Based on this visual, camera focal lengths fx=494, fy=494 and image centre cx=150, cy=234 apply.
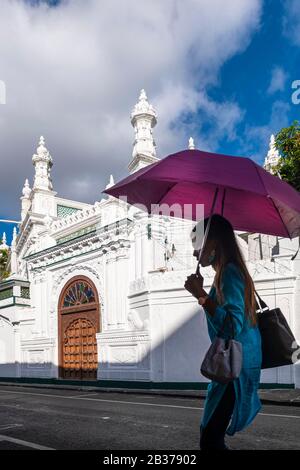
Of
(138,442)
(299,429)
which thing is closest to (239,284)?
(138,442)

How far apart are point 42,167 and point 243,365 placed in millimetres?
24510

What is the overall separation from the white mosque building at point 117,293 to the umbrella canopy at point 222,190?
11.1 meters

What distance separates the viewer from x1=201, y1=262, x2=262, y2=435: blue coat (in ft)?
10.3

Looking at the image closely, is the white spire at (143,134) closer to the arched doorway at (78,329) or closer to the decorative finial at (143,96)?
the decorative finial at (143,96)

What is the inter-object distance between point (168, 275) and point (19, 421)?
338 inches

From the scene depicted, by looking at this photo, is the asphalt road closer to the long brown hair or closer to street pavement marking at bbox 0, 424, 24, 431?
street pavement marking at bbox 0, 424, 24, 431

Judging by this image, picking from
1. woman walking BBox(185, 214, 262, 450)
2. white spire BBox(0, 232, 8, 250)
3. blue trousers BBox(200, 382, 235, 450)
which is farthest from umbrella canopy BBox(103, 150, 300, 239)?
white spire BBox(0, 232, 8, 250)

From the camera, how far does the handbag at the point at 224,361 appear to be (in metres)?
2.95

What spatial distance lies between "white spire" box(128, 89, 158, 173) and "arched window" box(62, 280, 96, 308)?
5.24 metres

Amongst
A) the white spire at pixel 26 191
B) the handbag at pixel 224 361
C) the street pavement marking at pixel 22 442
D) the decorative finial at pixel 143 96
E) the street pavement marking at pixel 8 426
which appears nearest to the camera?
the handbag at pixel 224 361

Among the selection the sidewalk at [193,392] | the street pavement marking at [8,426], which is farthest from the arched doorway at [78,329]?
the street pavement marking at [8,426]

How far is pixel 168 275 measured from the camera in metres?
16.8
